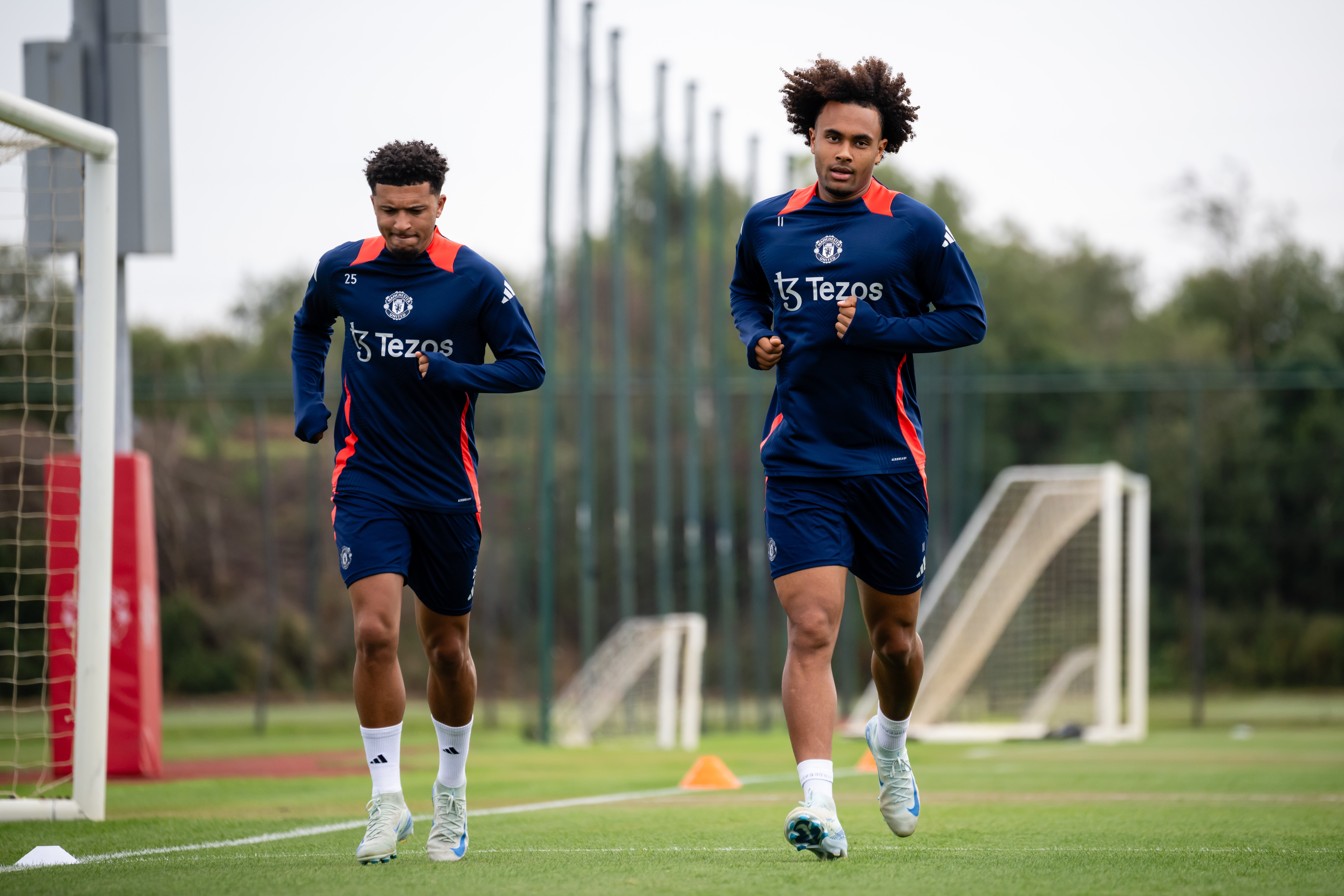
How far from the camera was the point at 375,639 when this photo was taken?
173 inches

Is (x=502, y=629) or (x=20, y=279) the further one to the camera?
(x=502, y=629)

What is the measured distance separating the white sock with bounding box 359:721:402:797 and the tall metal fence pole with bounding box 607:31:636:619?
1249cm

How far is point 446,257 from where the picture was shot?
474 cm

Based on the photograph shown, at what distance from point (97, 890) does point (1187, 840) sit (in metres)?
3.31

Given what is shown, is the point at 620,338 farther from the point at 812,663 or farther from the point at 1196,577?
the point at 812,663

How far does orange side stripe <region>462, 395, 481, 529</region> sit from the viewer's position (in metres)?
4.71

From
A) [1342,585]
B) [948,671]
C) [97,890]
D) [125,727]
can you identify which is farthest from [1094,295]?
[97,890]

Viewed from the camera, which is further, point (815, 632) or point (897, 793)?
point (897, 793)

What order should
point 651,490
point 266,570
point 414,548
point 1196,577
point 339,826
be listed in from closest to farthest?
point 414,548, point 339,826, point 1196,577, point 266,570, point 651,490

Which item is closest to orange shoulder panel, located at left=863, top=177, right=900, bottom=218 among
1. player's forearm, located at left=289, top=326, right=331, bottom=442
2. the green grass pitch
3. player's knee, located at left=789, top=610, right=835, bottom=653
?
player's knee, located at left=789, top=610, right=835, bottom=653

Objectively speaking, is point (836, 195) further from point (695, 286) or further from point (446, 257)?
point (695, 286)

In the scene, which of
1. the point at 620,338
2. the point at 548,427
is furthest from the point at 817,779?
the point at 620,338

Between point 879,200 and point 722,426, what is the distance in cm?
1524

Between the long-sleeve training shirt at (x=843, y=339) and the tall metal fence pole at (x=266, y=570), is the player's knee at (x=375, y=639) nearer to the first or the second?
the long-sleeve training shirt at (x=843, y=339)
